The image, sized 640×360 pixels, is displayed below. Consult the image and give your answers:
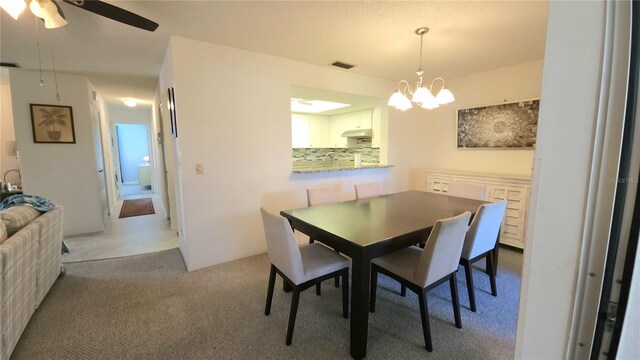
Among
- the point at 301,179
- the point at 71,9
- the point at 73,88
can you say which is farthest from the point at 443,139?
the point at 73,88

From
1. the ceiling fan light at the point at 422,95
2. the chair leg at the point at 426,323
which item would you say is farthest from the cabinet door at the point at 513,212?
the chair leg at the point at 426,323

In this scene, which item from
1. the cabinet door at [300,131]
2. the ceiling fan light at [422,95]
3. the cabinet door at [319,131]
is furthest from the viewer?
the cabinet door at [319,131]

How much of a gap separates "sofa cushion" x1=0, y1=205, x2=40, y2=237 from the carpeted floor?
2.28 ft

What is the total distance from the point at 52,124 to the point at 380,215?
14.9ft

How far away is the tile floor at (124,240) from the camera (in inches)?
128

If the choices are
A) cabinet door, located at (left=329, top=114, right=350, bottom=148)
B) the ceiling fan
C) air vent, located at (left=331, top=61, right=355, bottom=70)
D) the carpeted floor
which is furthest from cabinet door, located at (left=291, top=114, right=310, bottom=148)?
the ceiling fan

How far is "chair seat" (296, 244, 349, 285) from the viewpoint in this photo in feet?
5.88

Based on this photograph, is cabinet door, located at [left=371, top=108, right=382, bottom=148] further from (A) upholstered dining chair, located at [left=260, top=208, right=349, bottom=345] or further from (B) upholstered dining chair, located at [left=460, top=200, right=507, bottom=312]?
(A) upholstered dining chair, located at [left=260, top=208, right=349, bottom=345]

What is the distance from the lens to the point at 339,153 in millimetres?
6059

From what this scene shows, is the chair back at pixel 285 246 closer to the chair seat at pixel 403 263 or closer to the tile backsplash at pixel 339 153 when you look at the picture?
the chair seat at pixel 403 263

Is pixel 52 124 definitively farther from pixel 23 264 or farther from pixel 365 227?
pixel 365 227

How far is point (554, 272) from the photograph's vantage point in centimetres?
48

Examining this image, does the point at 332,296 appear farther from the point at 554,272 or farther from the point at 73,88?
the point at 73,88

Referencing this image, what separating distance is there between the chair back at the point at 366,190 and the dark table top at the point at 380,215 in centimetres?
25
